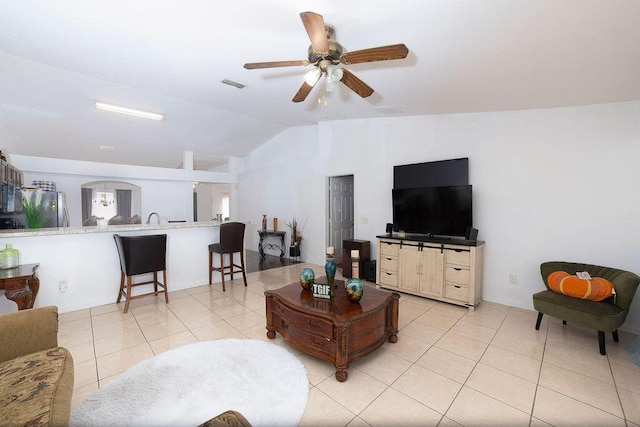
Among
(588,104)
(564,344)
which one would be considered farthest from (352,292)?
(588,104)

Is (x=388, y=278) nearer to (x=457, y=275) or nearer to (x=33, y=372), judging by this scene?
(x=457, y=275)

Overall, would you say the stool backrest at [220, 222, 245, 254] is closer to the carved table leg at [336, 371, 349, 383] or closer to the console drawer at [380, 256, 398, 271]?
the console drawer at [380, 256, 398, 271]

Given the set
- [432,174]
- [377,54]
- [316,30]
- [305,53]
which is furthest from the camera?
[432,174]

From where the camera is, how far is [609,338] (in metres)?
2.64

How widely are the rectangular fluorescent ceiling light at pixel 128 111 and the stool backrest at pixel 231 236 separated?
2593 mm

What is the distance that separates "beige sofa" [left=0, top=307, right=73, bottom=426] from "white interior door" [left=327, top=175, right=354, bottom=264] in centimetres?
450

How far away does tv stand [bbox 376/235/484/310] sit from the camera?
3.37 m

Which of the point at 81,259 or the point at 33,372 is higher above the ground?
the point at 81,259

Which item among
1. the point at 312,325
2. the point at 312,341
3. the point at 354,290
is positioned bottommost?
the point at 312,341

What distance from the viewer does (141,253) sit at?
3244 mm

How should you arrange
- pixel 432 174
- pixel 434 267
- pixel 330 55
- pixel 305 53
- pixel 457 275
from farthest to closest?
pixel 432 174 < pixel 434 267 < pixel 457 275 < pixel 305 53 < pixel 330 55

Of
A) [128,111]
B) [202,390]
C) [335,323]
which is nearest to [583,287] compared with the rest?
[335,323]

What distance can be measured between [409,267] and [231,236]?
2.65 metres

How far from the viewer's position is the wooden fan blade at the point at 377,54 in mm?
1767
